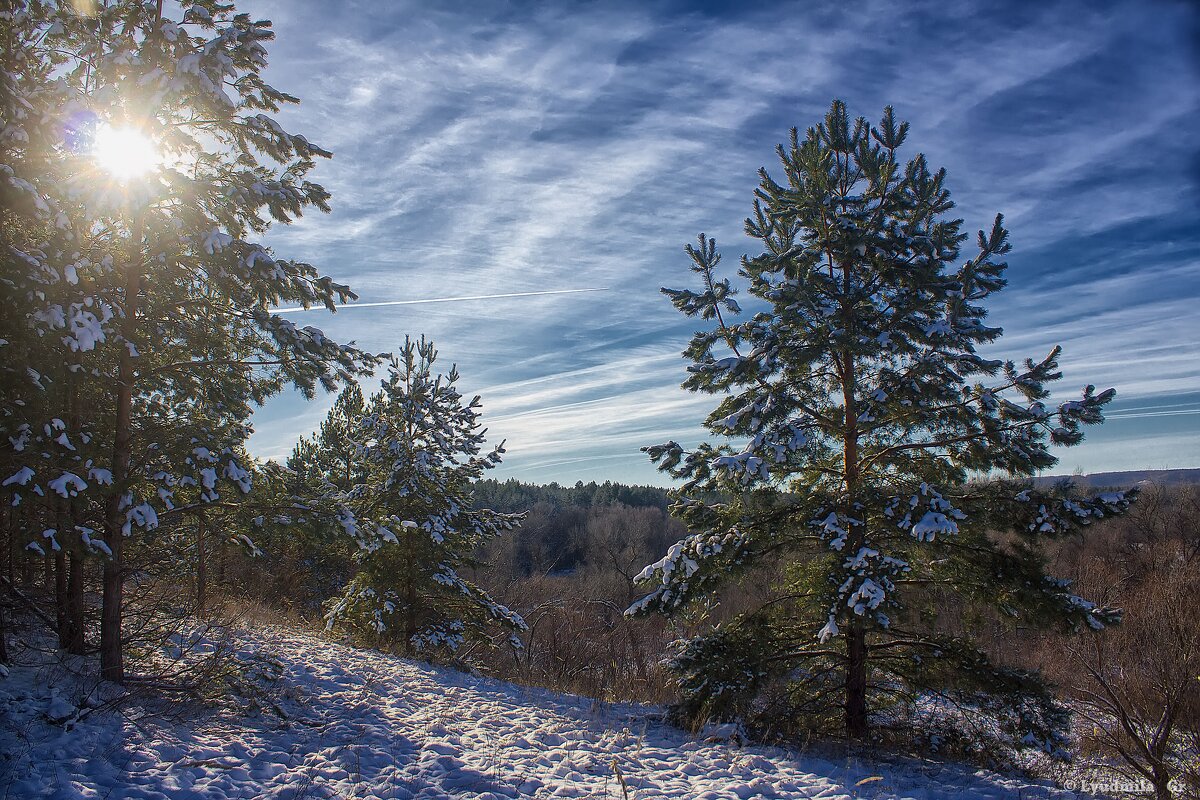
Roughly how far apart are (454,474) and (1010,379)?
12.6 meters

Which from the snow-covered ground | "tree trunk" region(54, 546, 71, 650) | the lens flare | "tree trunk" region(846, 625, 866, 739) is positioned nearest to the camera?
the snow-covered ground

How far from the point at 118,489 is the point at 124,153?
352 centimetres

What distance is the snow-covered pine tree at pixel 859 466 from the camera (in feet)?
24.8

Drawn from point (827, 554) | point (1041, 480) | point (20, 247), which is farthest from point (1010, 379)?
point (20, 247)

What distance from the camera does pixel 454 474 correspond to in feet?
53.6

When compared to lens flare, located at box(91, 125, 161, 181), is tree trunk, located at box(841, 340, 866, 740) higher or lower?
lower

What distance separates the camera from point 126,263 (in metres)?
6.94

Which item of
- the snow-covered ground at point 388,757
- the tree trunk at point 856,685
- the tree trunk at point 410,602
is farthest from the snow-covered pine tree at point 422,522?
the tree trunk at point 856,685

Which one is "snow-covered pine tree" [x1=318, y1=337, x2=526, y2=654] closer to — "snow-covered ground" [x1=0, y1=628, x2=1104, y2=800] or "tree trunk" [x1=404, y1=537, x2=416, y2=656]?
"tree trunk" [x1=404, y1=537, x2=416, y2=656]

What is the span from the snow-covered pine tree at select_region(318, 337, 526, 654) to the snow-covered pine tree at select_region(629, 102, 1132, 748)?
7929 mm

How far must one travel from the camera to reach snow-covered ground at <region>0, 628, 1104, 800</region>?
16.2 ft

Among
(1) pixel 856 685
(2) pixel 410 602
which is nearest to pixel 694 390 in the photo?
(1) pixel 856 685

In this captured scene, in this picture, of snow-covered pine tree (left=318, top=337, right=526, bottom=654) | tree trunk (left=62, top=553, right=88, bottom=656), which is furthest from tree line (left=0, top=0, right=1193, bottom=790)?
snow-covered pine tree (left=318, top=337, right=526, bottom=654)

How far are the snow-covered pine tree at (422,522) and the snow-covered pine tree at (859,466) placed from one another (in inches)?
312
